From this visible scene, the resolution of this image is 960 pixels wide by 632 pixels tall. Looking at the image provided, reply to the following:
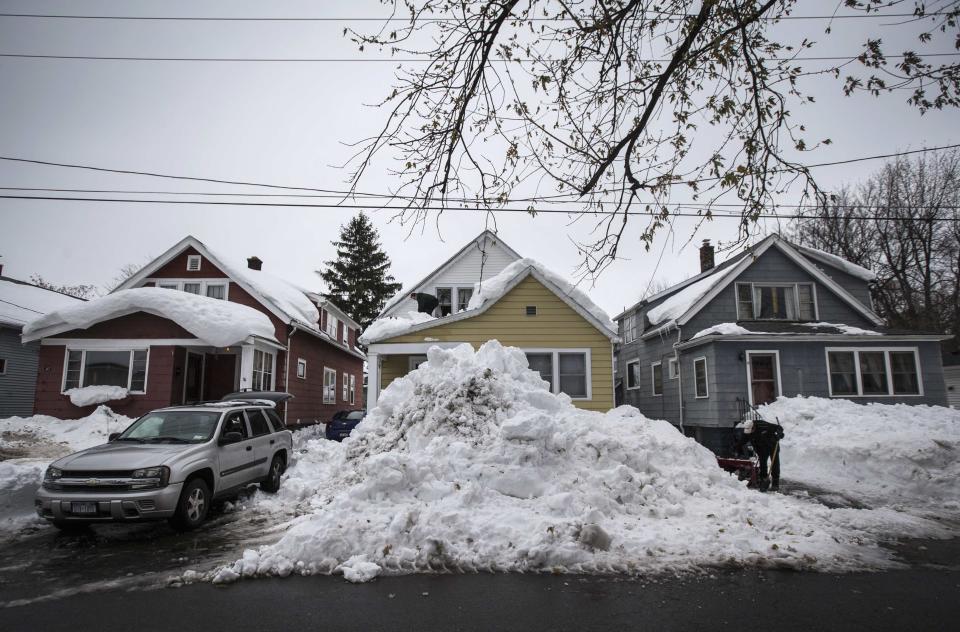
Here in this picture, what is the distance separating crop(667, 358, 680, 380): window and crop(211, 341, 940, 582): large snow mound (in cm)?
1225

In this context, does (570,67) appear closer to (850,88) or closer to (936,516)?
(850,88)

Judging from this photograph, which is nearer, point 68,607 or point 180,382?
point 68,607

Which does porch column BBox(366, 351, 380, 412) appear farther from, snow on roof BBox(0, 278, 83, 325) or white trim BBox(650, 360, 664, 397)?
snow on roof BBox(0, 278, 83, 325)

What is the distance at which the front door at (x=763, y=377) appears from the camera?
18.5m

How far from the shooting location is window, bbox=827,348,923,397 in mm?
18578

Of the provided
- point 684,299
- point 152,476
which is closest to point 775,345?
point 684,299

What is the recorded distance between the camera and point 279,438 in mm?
10758

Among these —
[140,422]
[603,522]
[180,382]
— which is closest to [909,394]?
[603,522]

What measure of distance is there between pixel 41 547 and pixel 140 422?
95.3 inches

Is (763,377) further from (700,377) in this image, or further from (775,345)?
(700,377)

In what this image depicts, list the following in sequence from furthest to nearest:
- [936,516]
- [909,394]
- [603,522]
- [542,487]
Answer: [909,394], [936,516], [542,487], [603,522]

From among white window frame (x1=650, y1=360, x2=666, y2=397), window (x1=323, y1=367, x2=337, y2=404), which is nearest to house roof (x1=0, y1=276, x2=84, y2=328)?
window (x1=323, y1=367, x2=337, y2=404)

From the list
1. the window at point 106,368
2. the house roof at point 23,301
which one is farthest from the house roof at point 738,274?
the house roof at point 23,301

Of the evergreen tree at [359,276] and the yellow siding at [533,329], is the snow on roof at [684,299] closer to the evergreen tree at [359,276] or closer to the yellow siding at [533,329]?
the yellow siding at [533,329]
